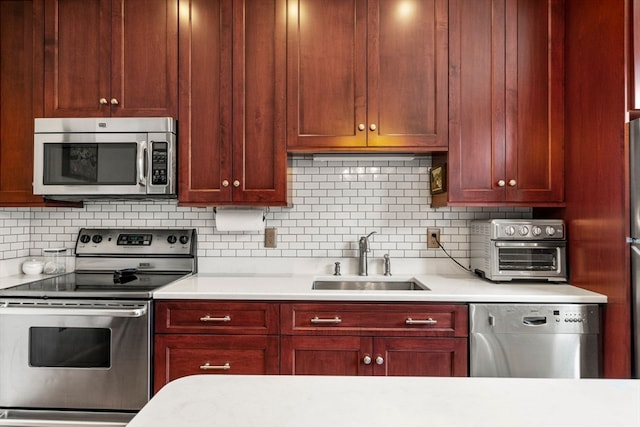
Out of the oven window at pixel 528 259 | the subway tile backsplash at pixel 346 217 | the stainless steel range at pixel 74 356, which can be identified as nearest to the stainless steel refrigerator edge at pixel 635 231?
the oven window at pixel 528 259

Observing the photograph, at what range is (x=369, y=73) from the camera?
2.27 metres

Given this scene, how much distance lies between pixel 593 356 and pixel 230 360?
1745 mm

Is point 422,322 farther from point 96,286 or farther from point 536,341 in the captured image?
point 96,286

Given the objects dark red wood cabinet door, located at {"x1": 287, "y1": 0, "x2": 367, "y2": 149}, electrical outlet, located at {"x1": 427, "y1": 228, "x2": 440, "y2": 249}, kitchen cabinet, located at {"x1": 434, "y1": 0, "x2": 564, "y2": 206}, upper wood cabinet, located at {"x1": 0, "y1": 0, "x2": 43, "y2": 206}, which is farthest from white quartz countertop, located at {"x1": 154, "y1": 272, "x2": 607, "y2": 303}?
upper wood cabinet, located at {"x1": 0, "y1": 0, "x2": 43, "y2": 206}

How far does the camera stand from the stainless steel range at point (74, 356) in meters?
2.01

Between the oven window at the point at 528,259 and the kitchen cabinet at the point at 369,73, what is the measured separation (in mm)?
677

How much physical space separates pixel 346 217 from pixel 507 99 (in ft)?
3.76

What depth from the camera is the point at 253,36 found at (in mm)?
2297

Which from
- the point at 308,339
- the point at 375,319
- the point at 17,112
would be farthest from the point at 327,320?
the point at 17,112

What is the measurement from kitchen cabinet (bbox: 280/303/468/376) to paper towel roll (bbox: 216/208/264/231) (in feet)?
2.19

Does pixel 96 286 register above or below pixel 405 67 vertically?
below

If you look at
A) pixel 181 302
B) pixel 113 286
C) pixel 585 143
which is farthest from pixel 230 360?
pixel 585 143

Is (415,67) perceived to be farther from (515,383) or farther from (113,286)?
(113,286)

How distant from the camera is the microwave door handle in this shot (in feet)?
7.39
